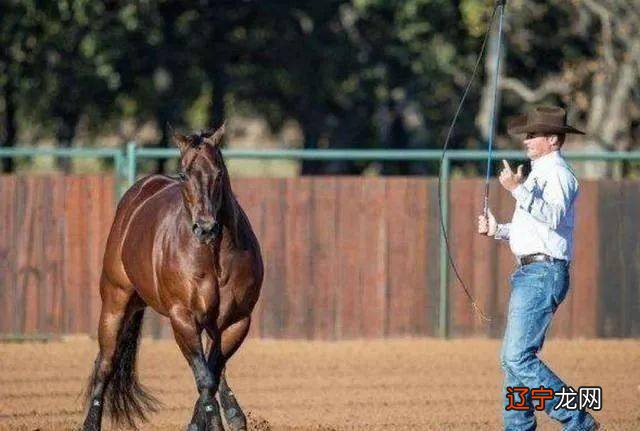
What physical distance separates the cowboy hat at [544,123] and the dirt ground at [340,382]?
2687mm

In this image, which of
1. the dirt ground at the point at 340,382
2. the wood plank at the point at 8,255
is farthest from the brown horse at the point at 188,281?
the wood plank at the point at 8,255

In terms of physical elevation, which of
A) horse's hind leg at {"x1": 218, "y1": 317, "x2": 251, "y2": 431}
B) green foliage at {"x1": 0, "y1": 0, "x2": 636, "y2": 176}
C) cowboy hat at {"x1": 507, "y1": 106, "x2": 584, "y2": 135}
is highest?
green foliage at {"x1": 0, "y1": 0, "x2": 636, "y2": 176}

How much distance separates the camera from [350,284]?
1576cm

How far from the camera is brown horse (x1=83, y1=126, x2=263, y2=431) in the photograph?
861cm

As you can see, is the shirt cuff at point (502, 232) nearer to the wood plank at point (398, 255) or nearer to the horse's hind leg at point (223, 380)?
the horse's hind leg at point (223, 380)

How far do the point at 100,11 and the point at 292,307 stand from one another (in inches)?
400

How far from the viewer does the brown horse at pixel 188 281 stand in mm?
8609

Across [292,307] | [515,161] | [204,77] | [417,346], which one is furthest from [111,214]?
[204,77]

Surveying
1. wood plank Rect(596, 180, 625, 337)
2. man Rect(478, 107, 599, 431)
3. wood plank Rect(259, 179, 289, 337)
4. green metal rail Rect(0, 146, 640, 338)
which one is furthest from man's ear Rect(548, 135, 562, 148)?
wood plank Rect(596, 180, 625, 337)

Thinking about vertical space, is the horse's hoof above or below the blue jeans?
below

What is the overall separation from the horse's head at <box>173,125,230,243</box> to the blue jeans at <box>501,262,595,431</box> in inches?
69.3

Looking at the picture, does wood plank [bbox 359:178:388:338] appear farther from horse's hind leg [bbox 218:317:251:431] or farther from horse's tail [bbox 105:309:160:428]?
horse's hind leg [bbox 218:317:251:431]

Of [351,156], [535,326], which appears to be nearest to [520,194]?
[535,326]

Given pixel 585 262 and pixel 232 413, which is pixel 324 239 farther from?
pixel 232 413
